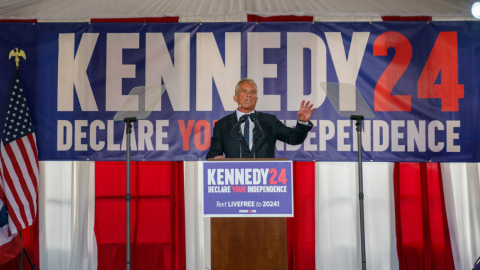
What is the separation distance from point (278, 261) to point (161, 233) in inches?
86.4

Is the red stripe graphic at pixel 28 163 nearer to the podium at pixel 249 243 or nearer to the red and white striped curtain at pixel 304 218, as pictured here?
the red and white striped curtain at pixel 304 218

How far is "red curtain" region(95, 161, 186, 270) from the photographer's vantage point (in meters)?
4.25

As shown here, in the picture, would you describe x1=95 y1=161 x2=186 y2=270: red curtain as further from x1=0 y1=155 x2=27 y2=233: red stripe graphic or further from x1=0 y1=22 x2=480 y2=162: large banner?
x1=0 y1=155 x2=27 y2=233: red stripe graphic

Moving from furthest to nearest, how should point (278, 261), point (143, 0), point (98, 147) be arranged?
point (98, 147)
point (143, 0)
point (278, 261)

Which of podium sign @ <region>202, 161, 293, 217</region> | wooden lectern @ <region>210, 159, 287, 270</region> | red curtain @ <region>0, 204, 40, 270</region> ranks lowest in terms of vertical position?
red curtain @ <region>0, 204, 40, 270</region>

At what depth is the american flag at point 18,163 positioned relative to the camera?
3939 mm

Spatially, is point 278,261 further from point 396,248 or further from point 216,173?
point 396,248

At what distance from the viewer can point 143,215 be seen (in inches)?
169

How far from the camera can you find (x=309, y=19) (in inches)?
170

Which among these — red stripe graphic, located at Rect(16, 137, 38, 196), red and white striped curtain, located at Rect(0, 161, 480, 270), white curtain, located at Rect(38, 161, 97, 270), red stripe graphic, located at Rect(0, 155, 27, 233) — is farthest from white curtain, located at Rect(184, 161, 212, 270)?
red stripe graphic, located at Rect(0, 155, 27, 233)

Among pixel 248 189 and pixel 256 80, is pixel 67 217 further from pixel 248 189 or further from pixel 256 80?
pixel 248 189

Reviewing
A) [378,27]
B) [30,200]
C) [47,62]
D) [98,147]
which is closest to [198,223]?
[98,147]

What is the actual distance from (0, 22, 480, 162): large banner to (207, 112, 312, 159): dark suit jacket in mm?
427

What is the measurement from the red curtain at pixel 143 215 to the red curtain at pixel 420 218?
226 centimetres
